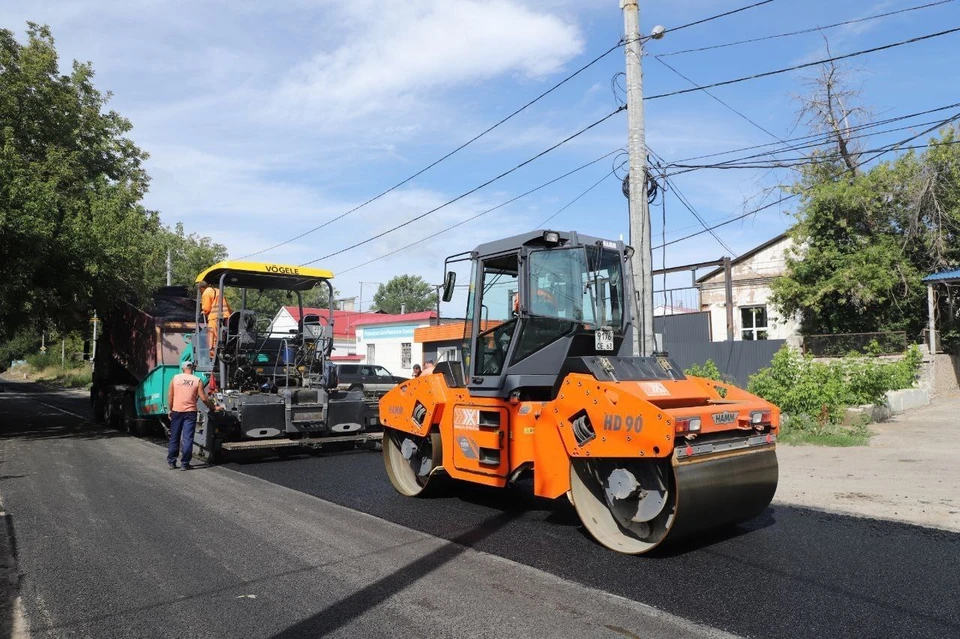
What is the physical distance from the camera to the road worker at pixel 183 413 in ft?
31.9

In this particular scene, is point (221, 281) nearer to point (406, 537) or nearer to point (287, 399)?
point (287, 399)

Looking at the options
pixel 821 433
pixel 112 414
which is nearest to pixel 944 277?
pixel 821 433

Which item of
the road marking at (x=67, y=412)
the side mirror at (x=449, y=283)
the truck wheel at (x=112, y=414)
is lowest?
the road marking at (x=67, y=412)

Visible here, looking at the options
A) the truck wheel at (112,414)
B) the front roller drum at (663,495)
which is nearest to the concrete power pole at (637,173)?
the front roller drum at (663,495)

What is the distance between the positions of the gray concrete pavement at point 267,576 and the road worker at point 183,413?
159 cm

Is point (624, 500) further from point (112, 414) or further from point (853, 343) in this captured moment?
point (853, 343)

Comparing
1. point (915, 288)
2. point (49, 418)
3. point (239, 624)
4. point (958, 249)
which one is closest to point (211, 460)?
point (239, 624)

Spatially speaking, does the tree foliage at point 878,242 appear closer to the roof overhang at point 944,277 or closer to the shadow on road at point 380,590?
the roof overhang at point 944,277

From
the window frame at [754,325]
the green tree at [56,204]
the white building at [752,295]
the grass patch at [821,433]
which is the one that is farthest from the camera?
the window frame at [754,325]

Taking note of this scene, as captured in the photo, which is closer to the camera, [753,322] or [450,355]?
[450,355]

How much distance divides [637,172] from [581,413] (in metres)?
6.27

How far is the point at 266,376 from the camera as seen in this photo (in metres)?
11.1

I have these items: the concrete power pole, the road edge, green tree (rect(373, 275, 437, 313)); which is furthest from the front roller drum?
green tree (rect(373, 275, 437, 313))

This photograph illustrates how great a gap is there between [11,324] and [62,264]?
221 cm
